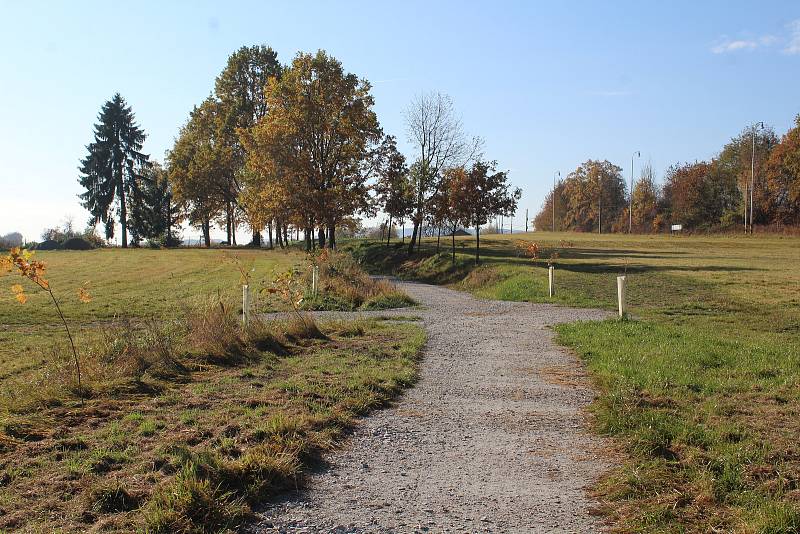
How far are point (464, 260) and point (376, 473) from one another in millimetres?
33723

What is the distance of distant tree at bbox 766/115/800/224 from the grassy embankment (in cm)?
7239

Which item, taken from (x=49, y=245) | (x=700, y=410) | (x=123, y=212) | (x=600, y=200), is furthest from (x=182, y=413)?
(x=600, y=200)

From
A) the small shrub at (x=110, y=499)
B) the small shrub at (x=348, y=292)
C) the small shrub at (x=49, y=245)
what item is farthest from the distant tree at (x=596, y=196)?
the small shrub at (x=110, y=499)

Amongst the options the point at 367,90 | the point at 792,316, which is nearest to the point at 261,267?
the point at 367,90

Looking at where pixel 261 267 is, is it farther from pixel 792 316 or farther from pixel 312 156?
pixel 792 316

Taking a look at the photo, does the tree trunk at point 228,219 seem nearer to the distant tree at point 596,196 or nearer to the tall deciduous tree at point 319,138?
the tall deciduous tree at point 319,138

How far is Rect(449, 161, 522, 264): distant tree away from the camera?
117ft

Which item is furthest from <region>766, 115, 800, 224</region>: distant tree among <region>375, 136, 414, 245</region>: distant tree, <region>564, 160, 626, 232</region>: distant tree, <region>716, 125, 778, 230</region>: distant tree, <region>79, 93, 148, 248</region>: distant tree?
<region>79, 93, 148, 248</region>: distant tree

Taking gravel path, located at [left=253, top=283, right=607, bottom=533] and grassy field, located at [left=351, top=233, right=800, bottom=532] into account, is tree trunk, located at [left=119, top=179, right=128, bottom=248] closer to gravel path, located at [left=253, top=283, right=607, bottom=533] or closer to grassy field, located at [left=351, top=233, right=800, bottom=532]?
grassy field, located at [left=351, top=233, right=800, bottom=532]

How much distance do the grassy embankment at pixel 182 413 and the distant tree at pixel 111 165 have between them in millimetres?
59357

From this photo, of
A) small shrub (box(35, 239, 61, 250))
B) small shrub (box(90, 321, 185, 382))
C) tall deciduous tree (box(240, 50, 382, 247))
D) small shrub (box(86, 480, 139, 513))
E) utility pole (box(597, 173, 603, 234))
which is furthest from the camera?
utility pole (box(597, 173, 603, 234))

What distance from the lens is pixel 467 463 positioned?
589 cm

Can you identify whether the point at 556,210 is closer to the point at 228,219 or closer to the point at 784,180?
the point at 784,180

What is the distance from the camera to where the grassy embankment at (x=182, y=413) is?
15.0 feet
